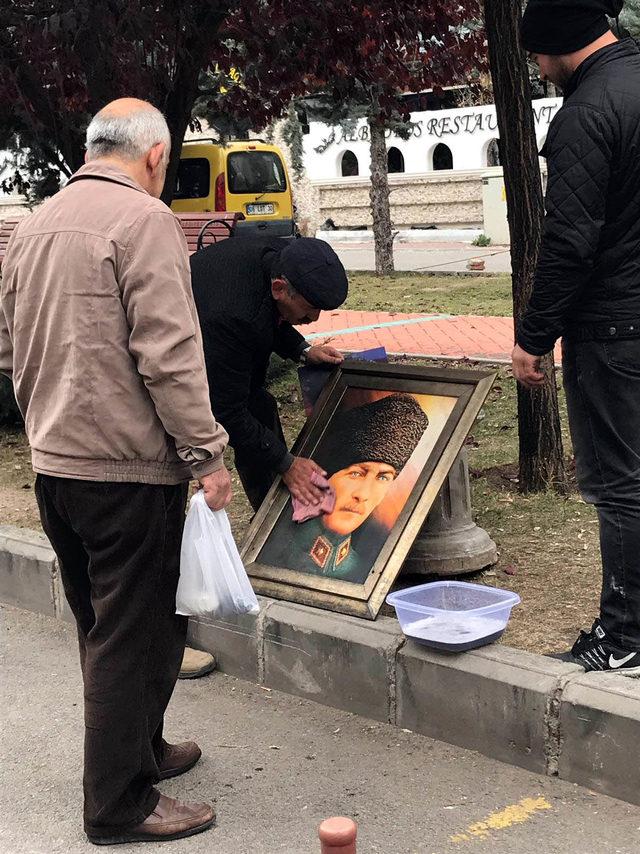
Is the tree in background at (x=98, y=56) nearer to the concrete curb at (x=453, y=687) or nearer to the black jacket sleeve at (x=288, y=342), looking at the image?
the black jacket sleeve at (x=288, y=342)

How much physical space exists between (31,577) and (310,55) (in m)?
4.62

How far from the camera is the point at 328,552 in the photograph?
480 cm

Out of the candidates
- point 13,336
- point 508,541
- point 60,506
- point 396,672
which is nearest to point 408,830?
point 396,672

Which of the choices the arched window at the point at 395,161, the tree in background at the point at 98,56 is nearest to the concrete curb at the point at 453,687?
the tree in background at the point at 98,56

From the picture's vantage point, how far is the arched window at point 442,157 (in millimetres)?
38031

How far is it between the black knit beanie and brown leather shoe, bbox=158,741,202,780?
8.22 ft

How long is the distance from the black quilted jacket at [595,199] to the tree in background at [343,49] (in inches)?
175

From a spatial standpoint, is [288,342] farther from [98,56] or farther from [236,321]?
[98,56]

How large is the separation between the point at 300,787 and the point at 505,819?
2.17 ft

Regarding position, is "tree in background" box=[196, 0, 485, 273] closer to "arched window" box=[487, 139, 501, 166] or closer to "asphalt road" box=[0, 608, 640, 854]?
"asphalt road" box=[0, 608, 640, 854]

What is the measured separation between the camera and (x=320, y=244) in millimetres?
4465

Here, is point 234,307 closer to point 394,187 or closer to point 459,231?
point 459,231

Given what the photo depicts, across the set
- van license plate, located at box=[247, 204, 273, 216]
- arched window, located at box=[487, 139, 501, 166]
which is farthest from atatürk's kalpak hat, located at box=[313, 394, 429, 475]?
arched window, located at box=[487, 139, 501, 166]

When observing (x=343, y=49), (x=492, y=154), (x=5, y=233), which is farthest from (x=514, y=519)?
(x=492, y=154)
